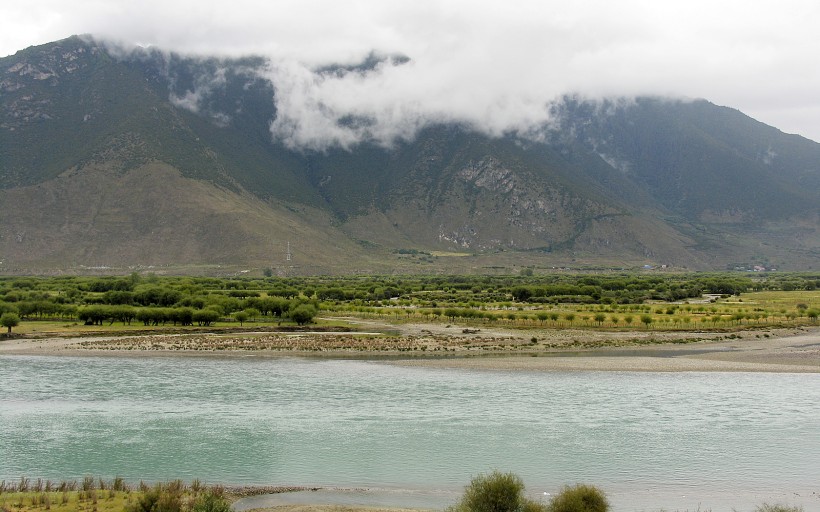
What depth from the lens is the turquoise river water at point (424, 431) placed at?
88.7ft

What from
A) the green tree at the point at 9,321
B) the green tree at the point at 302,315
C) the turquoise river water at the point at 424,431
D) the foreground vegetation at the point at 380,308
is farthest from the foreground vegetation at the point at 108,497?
the green tree at the point at 302,315

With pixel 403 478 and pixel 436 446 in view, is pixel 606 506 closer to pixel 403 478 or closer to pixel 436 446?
pixel 403 478

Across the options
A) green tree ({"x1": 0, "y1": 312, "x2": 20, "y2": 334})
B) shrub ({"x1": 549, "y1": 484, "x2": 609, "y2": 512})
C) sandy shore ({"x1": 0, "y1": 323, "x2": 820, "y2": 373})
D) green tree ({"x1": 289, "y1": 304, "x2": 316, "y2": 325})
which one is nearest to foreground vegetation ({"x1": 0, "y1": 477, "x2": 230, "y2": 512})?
shrub ({"x1": 549, "y1": 484, "x2": 609, "y2": 512})

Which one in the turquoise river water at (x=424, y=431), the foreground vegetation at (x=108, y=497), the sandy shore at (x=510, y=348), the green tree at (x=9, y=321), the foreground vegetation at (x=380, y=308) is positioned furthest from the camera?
the foreground vegetation at (x=380, y=308)

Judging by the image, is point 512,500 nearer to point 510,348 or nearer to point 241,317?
point 510,348

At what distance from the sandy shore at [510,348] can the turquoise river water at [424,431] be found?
4.53 m

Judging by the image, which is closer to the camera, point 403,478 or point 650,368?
point 403,478

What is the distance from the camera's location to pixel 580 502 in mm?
21359

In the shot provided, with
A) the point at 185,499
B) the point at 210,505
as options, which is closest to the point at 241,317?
the point at 185,499

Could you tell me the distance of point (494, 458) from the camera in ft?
97.9

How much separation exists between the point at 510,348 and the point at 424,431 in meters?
32.1

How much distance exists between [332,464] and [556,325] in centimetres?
5499

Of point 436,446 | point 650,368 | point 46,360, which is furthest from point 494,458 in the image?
point 46,360

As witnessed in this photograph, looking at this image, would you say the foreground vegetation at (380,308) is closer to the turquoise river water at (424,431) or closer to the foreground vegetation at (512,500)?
the turquoise river water at (424,431)
